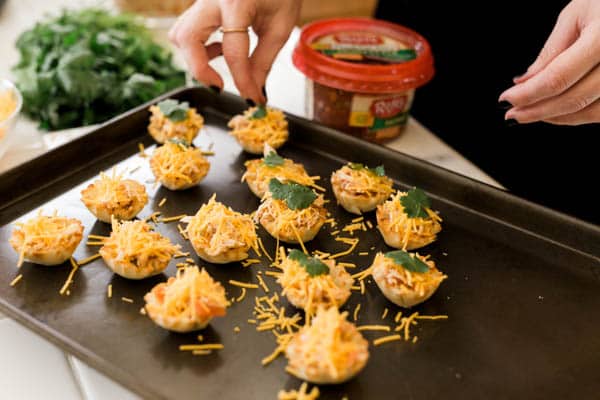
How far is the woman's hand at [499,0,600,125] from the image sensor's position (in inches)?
74.3

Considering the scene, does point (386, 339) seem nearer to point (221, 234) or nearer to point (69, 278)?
point (221, 234)

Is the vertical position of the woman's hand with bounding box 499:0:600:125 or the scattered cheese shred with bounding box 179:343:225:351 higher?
the woman's hand with bounding box 499:0:600:125

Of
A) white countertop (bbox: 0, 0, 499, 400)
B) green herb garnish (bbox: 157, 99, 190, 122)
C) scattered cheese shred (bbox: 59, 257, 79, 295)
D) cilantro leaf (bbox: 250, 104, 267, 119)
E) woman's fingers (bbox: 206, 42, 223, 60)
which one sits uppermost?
woman's fingers (bbox: 206, 42, 223, 60)

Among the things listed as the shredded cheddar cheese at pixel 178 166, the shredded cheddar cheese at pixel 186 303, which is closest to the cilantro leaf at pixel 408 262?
the shredded cheddar cheese at pixel 186 303

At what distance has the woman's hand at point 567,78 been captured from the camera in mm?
1888

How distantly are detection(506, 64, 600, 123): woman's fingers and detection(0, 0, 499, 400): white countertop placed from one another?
70 centimetres

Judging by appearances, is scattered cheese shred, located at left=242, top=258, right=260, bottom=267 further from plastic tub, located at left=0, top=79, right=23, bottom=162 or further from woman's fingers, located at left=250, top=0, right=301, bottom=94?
plastic tub, located at left=0, top=79, right=23, bottom=162

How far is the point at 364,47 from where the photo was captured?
2977mm

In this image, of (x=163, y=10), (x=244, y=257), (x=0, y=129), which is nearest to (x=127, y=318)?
(x=244, y=257)

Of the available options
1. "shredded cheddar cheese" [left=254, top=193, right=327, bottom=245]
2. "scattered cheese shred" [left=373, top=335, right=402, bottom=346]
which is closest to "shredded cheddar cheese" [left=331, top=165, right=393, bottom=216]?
"shredded cheddar cheese" [left=254, top=193, right=327, bottom=245]

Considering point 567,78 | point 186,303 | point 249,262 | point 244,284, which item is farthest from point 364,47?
point 186,303

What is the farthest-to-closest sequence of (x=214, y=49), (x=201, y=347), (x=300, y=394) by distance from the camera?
(x=214, y=49) < (x=201, y=347) < (x=300, y=394)

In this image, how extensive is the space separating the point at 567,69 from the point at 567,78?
0.03 m

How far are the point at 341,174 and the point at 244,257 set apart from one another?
57 cm
